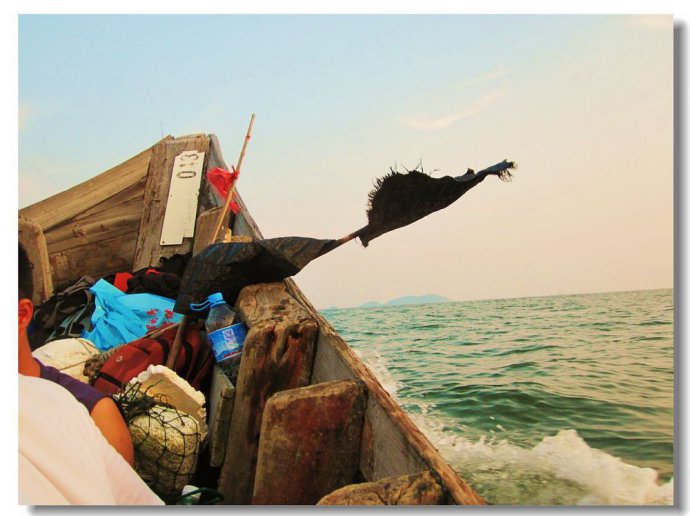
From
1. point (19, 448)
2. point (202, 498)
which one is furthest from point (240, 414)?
point (19, 448)

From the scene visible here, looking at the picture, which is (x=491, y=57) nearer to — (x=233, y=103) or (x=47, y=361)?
(x=233, y=103)

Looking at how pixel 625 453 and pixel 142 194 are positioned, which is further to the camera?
pixel 142 194

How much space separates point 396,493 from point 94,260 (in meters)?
3.39

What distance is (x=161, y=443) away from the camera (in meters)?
1.82

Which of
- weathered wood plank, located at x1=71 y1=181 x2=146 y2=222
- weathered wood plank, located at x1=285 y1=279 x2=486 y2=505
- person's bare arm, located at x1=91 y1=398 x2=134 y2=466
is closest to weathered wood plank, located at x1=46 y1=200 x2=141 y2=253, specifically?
weathered wood plank, located at x1=71 y1=181 x2=146 y2=222

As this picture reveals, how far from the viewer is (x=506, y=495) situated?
114 inches

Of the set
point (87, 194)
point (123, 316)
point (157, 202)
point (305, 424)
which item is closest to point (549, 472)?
point (305, 424)

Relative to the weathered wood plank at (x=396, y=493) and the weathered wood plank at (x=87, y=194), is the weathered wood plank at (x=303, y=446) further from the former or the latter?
the weathered wood plank at (x=87, y=194)

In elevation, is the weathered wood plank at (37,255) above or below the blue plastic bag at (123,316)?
above

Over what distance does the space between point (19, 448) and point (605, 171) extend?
2326mm

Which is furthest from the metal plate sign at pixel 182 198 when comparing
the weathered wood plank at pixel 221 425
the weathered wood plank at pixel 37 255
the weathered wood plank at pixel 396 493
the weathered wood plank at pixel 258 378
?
the weathered wood plank at pixel 396 493

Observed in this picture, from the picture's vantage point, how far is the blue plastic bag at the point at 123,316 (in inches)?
116

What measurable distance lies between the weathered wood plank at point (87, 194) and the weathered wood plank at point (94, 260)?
9.0 inches

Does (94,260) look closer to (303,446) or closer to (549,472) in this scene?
(303,446)
